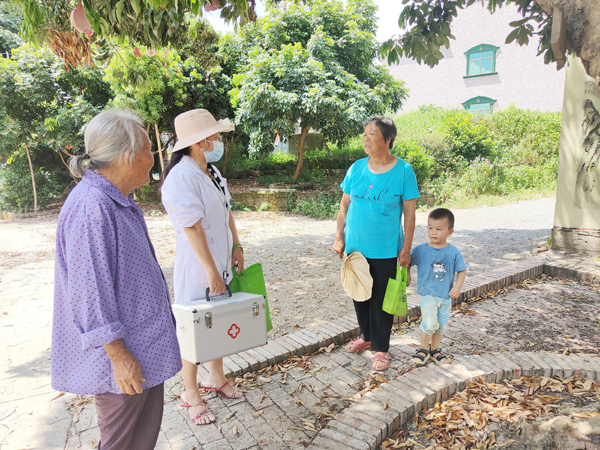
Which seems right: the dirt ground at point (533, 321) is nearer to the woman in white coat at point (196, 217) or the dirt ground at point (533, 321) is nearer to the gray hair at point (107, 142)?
the woman in white coat at point (196, 217)

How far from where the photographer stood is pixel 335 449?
2.12 meters

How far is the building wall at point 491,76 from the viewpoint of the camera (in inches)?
840

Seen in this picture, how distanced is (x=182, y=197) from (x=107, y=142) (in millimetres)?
749

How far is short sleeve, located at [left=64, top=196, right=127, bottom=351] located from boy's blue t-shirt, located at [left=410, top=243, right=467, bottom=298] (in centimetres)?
224

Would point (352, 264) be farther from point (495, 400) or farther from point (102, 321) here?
point (102, 321)

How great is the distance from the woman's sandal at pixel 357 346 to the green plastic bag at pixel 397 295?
574mm

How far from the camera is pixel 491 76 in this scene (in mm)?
22969

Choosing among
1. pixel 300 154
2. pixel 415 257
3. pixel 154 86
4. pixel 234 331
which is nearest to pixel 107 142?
pixel 234 331

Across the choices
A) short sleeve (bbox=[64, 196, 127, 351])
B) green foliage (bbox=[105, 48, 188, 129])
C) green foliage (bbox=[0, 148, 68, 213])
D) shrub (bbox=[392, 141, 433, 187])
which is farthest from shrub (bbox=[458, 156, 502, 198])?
green foliage (bbox=[0, 148, 68, 213])

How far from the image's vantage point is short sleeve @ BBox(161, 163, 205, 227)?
2287 millimetres

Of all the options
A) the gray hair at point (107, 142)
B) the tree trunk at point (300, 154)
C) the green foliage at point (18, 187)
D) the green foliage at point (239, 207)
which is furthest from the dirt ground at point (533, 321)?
the green foliage at point (18, 187)

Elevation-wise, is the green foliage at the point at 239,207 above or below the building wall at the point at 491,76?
below

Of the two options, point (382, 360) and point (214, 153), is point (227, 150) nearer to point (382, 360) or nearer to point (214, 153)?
point (214, 153)

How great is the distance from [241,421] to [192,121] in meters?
1.93
